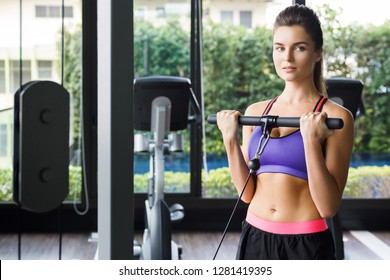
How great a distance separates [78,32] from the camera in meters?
4.15

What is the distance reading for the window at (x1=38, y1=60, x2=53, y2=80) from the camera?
4.20 m

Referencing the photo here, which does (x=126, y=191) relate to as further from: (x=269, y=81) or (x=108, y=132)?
(x=269, y=81)

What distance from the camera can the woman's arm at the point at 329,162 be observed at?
114 centimetres

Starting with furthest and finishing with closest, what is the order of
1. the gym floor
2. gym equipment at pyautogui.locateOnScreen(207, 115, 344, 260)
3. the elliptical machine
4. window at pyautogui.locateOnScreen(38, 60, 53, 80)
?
1. window at pyautogui.locateOnScreen(38, 60, 53, 80)
2. the gym floor
3. the elliptical machine
4. gym equipment at pyautogui.locateOnScreen(207, 115, 344, 260)

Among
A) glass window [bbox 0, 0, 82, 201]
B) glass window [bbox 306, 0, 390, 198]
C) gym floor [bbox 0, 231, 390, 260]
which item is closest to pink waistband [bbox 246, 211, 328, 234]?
gym floor [bbox 0, 231, 390, 260]

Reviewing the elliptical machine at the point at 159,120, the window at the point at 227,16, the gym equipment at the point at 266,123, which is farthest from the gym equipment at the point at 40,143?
the window at the point at 227,16

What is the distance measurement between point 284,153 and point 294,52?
20 cm

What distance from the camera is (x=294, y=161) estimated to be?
123 centimetres

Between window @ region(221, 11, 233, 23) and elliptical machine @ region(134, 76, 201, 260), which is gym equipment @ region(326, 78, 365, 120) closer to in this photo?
elliptical machine @ region(134, 76, 201, 260)

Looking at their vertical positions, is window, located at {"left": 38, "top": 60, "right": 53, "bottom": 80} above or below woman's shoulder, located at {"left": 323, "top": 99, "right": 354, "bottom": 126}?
above

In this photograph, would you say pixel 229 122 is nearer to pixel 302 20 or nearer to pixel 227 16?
pixel 302 20

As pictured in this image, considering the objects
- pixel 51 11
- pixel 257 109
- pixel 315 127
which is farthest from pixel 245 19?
pixel 315 127

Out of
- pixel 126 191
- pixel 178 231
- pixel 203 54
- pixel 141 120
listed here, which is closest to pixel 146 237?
pixel 141 120

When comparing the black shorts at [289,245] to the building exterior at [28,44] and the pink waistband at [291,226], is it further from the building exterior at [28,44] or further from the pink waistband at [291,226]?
the building exterior at [28,44]
